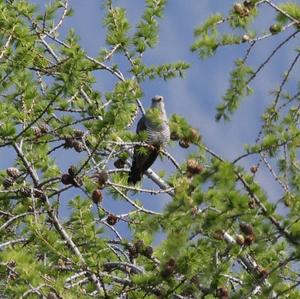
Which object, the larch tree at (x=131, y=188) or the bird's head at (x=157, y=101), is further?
the bird's head at (x=157, y=101)

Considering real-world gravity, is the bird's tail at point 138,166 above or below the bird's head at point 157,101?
below

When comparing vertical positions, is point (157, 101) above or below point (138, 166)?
above

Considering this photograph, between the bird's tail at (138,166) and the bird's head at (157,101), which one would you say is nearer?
the bird's tail at (138,166)

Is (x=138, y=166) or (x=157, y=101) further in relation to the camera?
(x=157, y=101)

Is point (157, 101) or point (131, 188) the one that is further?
point (157, 101)

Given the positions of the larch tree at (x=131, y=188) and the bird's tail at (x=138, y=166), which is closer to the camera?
the larch tree at (x=131, y=188)

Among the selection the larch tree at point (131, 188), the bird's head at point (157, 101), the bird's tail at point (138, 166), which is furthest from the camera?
the bird's head at point (157, 101)

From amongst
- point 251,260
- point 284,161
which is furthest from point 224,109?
point 251,260

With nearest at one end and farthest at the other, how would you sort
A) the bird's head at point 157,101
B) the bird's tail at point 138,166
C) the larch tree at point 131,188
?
the larch tree at point 131,188
the bird's tail at point 138,166
the bird's head at point 157,101

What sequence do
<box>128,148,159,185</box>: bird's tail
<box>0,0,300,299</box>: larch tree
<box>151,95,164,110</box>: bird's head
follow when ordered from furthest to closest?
<box>151,95,164,110</box>: bird's head
<box>128,148,159,185</box>: bird's tail
<box>0,0,300,299</box>: larch tree

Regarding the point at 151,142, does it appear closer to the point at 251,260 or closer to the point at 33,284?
the point at 251,260

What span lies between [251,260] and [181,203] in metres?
2.49

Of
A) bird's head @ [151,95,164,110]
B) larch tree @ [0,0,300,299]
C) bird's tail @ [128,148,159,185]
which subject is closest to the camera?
larch tree @ [0,0,300,299]

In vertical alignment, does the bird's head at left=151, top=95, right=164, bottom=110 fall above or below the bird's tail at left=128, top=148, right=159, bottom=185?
above
